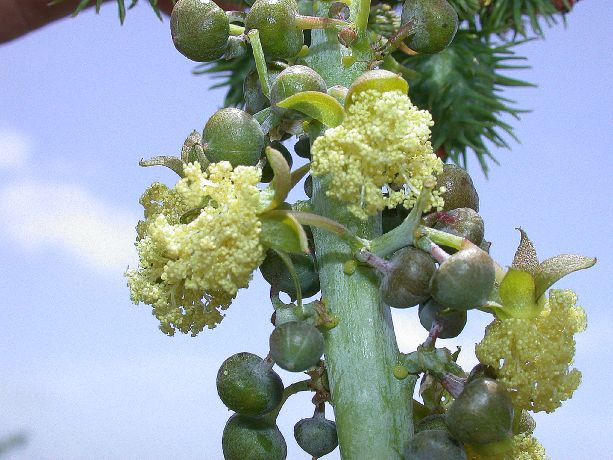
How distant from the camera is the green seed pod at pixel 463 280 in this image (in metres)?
1.00

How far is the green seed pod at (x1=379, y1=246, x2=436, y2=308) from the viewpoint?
3.39ft

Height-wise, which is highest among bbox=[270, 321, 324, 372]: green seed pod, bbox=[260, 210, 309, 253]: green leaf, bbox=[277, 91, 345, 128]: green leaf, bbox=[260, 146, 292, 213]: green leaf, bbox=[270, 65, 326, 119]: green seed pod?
bbox=[270, 65, 326, 119]: green seed pod

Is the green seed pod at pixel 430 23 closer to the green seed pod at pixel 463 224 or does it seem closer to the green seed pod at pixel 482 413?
the green seed pod at pixel 463 224

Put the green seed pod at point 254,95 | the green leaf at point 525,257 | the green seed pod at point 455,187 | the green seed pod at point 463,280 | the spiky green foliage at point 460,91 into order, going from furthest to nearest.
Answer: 1. the spiky green foliage at point 460,91
2. the green seed pod at point 254,95
3. the green seed pod at point 455,187
4. the green leaf at point 525,257
5. the green seed pod at point 463,280

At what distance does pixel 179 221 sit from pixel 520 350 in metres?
0.53

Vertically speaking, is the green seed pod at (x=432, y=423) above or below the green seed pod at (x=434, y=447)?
above

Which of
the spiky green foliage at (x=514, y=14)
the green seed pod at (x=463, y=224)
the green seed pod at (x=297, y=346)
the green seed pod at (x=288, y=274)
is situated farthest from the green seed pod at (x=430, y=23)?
the spiky green foliage at (x=514, y=14)

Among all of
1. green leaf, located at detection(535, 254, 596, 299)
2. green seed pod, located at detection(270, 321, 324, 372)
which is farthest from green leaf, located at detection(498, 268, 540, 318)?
green seed pod, located at detection(270, 321, 324, 372)

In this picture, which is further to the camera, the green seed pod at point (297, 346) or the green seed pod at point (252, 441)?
the green seed pod at point (252, 441)

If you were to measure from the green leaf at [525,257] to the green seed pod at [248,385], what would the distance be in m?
0.38

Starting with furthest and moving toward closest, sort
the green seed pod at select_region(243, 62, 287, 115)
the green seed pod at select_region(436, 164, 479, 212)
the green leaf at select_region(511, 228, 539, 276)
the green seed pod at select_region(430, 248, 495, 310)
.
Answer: the green seed pod at select_region(243, 62, 287, 115) < the green seed pod at select_region(436, 164, 479, 212) < the green leaf at select_region(511, 228, 539, 276) < the green seed pod at select_region(430, 248, 495, 310)

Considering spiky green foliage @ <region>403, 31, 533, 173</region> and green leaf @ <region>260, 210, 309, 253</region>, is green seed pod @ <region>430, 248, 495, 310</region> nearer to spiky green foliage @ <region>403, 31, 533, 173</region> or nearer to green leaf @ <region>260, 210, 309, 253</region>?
green leaf @ <region>260, 210, 309, 253</region>

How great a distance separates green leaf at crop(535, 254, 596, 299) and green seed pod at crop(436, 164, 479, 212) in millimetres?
178

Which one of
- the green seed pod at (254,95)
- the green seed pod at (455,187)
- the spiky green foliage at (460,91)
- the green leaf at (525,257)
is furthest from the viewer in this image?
the spiky green foliage at (460,91)
